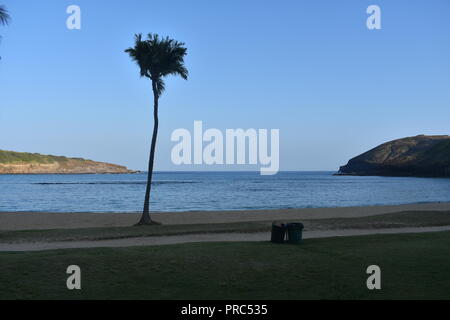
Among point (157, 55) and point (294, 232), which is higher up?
point (157, 55)

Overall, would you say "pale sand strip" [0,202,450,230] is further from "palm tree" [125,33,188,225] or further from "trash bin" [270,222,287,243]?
"trash bin" [270,222,287,243]

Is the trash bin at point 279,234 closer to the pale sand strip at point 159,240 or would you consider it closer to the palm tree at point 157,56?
the pale sand strip at point 159,240

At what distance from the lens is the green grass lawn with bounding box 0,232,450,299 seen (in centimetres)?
1064

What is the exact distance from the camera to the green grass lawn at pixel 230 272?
10.6m

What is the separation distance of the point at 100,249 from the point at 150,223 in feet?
46.6

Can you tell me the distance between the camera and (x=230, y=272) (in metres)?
12.4

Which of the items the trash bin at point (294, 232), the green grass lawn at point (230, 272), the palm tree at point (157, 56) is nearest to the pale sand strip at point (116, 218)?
the palm tree at point (157, 56)

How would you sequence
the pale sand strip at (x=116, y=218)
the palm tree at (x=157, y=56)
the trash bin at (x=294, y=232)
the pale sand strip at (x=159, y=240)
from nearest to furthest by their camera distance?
the trash bin at (x=294, y=232) < the pale sand strip at (x=159, y=240) < the palm tree at (x=157, y=56) < the pale sand strip at (x=116, y=218)

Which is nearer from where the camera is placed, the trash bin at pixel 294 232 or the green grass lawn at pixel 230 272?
the green grass lawn at pixel 230 272

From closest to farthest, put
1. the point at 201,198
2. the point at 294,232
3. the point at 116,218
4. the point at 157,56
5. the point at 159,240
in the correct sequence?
the point at 294,232 < the point at 159,240 < the point at 157,56 < the point at 116,218 < the point at 201,198

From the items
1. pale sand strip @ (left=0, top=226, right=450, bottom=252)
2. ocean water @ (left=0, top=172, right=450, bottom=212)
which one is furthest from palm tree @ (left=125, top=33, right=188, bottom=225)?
ocean water @ (left=0, top=172, right=450, bottom=212)

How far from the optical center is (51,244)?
64.6 ft

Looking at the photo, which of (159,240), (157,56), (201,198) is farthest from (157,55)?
(201,198)

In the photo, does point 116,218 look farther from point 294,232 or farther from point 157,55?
point 294,232
